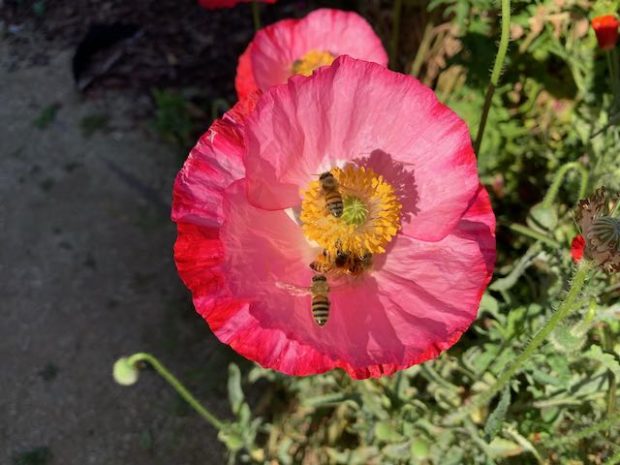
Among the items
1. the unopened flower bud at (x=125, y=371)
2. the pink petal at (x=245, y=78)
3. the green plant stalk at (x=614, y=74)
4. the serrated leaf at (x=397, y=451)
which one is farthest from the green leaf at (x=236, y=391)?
the green plant stalk at (x=614, y=74)

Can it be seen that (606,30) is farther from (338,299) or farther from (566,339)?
(338,299)

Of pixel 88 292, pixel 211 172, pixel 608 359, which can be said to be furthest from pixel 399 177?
pixel 88 292

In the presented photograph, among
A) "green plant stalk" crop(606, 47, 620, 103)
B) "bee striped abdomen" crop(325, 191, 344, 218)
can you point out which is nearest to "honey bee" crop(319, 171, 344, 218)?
"bee striped abdomen" crop(325, 191, 344, 218)

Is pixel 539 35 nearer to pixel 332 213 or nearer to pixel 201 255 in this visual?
pixel 332 213

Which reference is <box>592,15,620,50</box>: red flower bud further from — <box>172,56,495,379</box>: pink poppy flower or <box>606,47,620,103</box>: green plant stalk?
<box>172,56,495,379</box>: pink poppy flower

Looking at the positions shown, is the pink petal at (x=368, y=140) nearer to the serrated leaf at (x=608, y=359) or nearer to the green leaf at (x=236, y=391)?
the serrated leaf at (x=608, y=359)

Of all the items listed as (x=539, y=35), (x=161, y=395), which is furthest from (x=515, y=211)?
(x=161, y=395)
